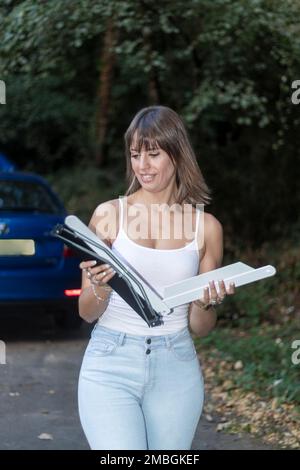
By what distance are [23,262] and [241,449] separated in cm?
362

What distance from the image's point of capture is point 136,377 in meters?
3.20

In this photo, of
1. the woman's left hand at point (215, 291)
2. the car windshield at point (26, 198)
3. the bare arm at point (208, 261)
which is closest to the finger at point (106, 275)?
the woman's left hand at point (215, 291)

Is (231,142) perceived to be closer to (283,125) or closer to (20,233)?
(283,125)

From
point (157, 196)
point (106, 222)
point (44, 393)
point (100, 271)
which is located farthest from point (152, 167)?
point (44, 393)

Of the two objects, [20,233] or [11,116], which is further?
[11,116]

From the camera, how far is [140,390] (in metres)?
3.21

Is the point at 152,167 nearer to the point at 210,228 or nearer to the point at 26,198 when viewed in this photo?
the point at 210,228

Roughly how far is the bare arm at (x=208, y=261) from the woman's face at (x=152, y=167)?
22 cm

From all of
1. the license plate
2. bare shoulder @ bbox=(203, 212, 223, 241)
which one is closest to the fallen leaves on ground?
the license plate

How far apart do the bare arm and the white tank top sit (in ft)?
0.24

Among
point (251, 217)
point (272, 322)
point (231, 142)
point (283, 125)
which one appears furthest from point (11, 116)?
point (272, 322)

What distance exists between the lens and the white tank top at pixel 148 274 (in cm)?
328

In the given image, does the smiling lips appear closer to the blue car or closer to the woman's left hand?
the woman's left hand

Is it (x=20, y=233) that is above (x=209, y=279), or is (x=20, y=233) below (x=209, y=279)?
below
